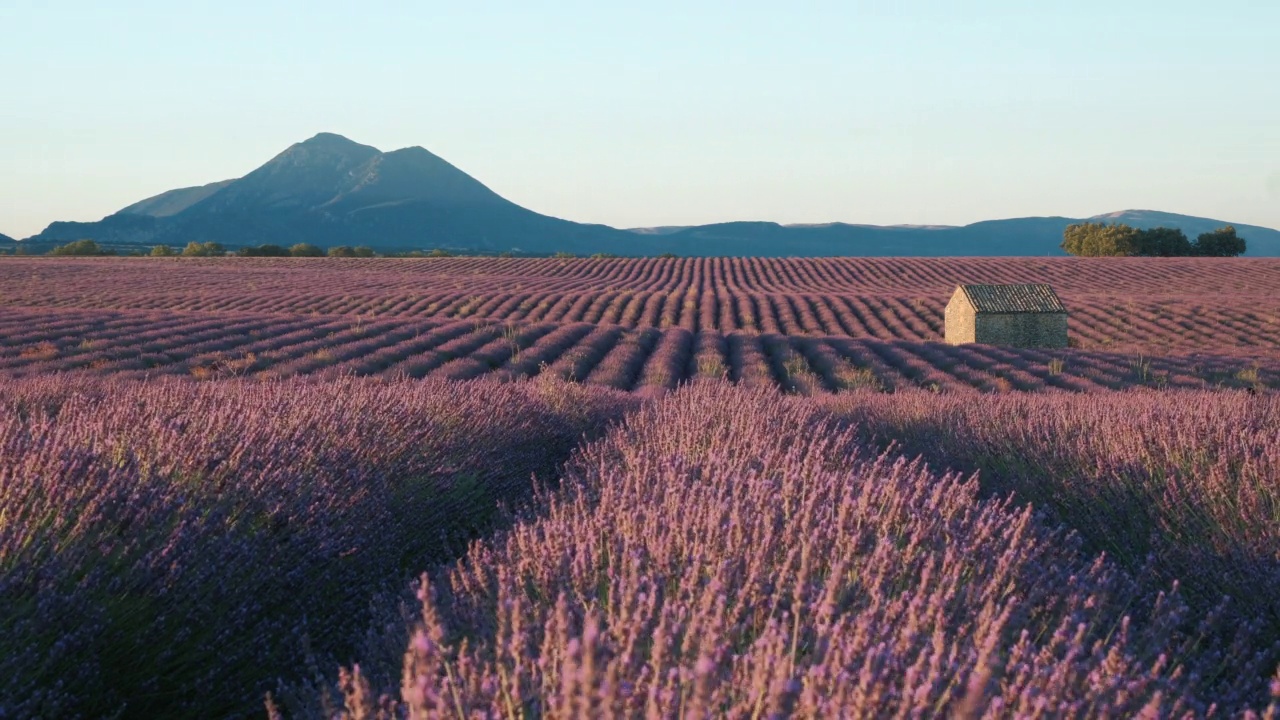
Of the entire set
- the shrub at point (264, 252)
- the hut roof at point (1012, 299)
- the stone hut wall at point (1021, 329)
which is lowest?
the stone hut wall at point (1021, 329)

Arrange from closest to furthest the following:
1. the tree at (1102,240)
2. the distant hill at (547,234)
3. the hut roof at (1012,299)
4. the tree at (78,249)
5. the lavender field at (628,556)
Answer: the lavender field at (628,556) → the hut roof at (1012,299) → the tree at (78,249) → the tree at (1102,240) → the distant hill at (547,234)

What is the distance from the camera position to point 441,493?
439cm

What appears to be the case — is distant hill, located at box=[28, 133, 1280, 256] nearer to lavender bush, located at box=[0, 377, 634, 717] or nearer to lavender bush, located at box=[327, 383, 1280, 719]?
lavender bush, located at box=[0, 377, 634, 717]

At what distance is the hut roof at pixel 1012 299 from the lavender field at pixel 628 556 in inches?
683

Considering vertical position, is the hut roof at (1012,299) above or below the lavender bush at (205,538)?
below

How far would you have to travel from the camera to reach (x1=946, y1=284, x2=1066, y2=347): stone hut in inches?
946

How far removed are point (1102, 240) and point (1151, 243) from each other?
2895mm

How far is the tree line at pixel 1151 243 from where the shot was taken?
62.9 m

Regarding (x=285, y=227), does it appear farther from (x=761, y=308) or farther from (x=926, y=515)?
(x=926, y=515)

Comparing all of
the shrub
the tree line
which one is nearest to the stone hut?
the tree line

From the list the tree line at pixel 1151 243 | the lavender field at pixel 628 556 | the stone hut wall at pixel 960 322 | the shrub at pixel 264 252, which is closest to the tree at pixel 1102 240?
the tree line at pixel 1151 243

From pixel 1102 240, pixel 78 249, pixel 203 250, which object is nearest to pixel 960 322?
pixel 1102 240

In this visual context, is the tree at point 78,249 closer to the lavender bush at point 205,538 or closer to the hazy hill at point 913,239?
the lavender bush at point 205,538

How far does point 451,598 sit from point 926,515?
1.51 m
